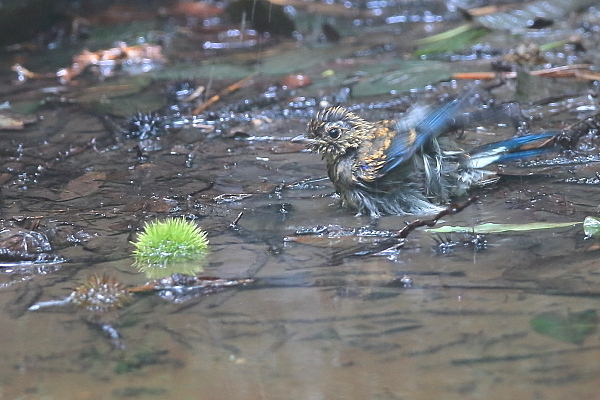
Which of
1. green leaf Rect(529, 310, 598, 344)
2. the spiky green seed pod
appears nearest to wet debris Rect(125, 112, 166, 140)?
the spiky green seed pod

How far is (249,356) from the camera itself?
262 centimetres

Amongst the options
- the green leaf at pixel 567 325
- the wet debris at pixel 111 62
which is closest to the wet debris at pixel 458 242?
the green leaf at pixel 567 325

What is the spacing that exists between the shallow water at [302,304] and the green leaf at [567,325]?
0.07ft

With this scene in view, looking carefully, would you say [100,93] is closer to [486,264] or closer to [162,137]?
[162,137]

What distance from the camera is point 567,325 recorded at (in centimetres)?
265

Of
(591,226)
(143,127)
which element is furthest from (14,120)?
(591,226)

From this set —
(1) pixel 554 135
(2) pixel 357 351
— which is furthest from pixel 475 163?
(2) pixel 357 351

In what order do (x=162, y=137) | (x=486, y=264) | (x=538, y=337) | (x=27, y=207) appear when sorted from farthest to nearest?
(x=162, y=137)
(x=27, y=207)
(x=486, y=264)
(x=538, y=337)

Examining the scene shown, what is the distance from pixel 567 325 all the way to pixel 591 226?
0.88 meters

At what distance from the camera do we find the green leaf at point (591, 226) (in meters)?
3.37

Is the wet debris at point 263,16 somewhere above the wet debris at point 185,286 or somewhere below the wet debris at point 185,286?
below

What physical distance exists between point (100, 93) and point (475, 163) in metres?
3.73

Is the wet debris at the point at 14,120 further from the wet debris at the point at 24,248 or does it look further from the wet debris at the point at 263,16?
the wet debris at the point at 263,16

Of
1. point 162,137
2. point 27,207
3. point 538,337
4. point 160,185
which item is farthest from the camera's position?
point 162,137
